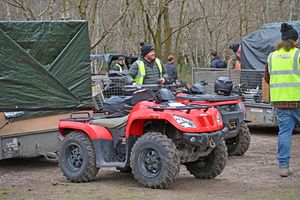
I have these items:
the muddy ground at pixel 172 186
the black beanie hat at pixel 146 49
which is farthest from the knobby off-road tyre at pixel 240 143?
the black beanie hat at pixel 146 49

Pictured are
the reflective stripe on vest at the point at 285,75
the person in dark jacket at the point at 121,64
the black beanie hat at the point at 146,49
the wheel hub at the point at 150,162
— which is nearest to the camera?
the wheel hub at the point at 150,162

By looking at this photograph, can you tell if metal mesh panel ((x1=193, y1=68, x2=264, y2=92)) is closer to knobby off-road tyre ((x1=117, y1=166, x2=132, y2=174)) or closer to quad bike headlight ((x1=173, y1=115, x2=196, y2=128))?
knobby off-road tyre ((x1=117, y1=166, x2=132, y2=174))

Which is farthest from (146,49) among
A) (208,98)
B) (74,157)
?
(74,157)

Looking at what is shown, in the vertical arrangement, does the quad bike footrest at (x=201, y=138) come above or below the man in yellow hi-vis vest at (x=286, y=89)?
below

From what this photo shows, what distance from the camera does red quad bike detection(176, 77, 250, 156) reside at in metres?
9.50

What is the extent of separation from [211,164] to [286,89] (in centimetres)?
141

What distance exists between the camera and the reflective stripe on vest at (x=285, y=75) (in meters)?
8.36

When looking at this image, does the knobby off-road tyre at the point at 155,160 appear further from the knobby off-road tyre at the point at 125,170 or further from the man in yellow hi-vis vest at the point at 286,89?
the man in yellow hi-vis vest at the point at 286,89

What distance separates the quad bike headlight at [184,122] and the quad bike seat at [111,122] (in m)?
0.97

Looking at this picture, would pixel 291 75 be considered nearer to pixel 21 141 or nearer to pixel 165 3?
pixel 21 141

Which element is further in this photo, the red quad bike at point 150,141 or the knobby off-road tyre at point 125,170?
the knobby off-road tyre at point 125,170

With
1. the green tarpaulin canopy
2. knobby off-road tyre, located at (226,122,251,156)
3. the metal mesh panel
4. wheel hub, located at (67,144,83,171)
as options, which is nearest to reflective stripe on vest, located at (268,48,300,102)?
knobby off-road tyre, located at (226,122,251,156)

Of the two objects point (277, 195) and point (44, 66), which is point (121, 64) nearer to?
point (44, 66)

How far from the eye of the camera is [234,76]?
14492mm
